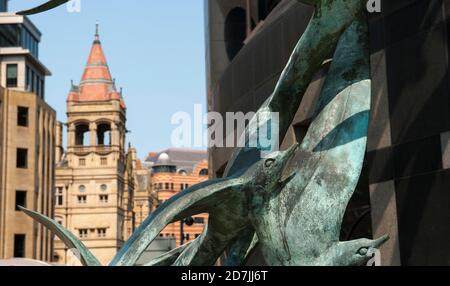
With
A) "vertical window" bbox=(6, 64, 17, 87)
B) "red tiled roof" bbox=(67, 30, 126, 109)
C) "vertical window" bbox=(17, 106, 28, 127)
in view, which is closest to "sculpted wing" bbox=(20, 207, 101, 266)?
"vertical window" bbox=(17, 106, 28, 127)

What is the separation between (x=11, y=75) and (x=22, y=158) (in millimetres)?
7774

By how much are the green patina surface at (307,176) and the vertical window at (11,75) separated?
164 feet

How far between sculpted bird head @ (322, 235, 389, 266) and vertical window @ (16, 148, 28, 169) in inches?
1794

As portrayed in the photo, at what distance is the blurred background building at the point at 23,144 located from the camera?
2013 inches

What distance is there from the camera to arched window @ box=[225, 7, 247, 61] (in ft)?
85.7

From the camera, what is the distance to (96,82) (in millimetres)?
109125

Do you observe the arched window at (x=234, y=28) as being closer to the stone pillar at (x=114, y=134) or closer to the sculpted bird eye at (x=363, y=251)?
the sculpted bird eye at (x=363, y=251)

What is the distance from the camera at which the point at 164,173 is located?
488ft

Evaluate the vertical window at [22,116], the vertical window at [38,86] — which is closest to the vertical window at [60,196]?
the vertical window at [38,86]

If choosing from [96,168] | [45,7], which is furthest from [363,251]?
[96,168]

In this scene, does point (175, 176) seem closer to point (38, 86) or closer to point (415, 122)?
point (38, 86)

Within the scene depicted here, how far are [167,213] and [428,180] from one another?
4.55 metres

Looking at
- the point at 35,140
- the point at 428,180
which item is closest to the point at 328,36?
the point at 428,180
